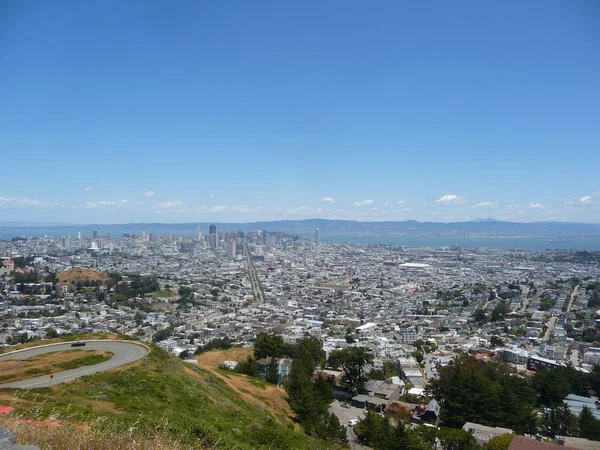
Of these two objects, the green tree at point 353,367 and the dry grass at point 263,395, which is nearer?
the dry grass at point 263,395

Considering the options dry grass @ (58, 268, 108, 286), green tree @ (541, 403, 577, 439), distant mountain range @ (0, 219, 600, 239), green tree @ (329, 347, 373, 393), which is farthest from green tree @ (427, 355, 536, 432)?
distant mountain range @ (0, 219, 600, 239)

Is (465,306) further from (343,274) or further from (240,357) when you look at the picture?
(240,357)

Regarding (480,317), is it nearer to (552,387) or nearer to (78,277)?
(552,387)

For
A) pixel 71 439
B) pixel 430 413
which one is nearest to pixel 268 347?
pixel 430 413

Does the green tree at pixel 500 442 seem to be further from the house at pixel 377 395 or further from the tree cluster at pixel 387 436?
the house at pixel 377 395

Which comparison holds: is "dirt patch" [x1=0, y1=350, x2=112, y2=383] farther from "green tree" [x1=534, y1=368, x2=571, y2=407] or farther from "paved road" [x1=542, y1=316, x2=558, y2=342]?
"paved road" [x1=542, y1=316, x2=558, y2=342]

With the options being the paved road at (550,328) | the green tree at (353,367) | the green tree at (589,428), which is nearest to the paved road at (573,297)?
the paved road at (550,328)

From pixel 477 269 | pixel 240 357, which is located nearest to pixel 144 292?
pixel 240 357
